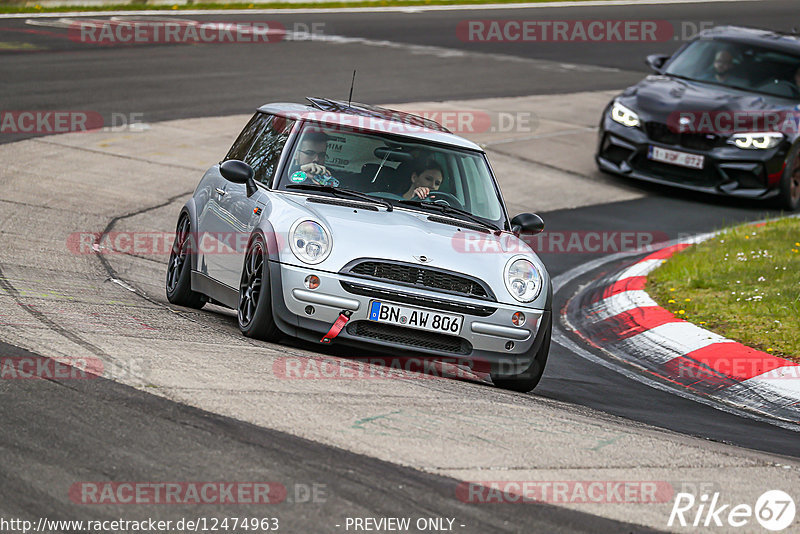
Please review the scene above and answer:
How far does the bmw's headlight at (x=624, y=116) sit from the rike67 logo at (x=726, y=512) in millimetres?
10232

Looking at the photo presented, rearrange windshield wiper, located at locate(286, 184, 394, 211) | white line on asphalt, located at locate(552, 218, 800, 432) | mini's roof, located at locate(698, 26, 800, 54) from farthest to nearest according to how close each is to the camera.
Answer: mini's roof, located at locate(698, 26, 800, 54)
windshield wiper, located at locate(286, 184, 394, 211)
white line on asphalt, located at locate(552, 218, 800, 432)

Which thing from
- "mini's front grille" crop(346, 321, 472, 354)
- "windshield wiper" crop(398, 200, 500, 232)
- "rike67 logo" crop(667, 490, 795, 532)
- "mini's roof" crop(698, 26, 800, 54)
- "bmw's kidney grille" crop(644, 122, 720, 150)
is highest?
"mini's roof" crop(698, 26, 800, 54)

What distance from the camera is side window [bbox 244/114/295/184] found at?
772 cm

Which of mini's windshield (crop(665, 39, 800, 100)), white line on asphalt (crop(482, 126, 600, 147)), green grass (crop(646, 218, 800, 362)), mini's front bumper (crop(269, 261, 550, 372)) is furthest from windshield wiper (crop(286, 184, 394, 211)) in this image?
white line on asphalt (crop(482, 126, 600, 147))

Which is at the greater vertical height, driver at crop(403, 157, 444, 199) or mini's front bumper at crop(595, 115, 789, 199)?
driver at crop(403, 157, 444, 199)

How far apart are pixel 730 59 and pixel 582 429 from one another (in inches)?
439

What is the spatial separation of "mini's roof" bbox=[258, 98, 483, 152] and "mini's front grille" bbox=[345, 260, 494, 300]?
4.52 feet

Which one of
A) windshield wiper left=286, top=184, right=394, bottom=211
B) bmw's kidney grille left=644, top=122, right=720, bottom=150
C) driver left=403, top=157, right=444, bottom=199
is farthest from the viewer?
bmw's kidney grille left=644, top=122, right=720, bottom=150

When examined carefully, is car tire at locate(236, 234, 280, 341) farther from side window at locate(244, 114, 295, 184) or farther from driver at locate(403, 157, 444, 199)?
driver at locate(403, 157, 444, 199)

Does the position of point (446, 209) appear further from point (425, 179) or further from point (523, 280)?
point (523, 280)

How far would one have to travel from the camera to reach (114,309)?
23.4 feet

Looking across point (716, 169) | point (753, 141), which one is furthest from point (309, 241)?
point (753, 141)

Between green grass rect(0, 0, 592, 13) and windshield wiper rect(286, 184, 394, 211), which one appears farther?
green grass rect(0, 0, 592, 13)

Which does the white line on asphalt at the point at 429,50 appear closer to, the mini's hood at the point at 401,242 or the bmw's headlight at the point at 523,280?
the mini's hood at the point at 401,242
